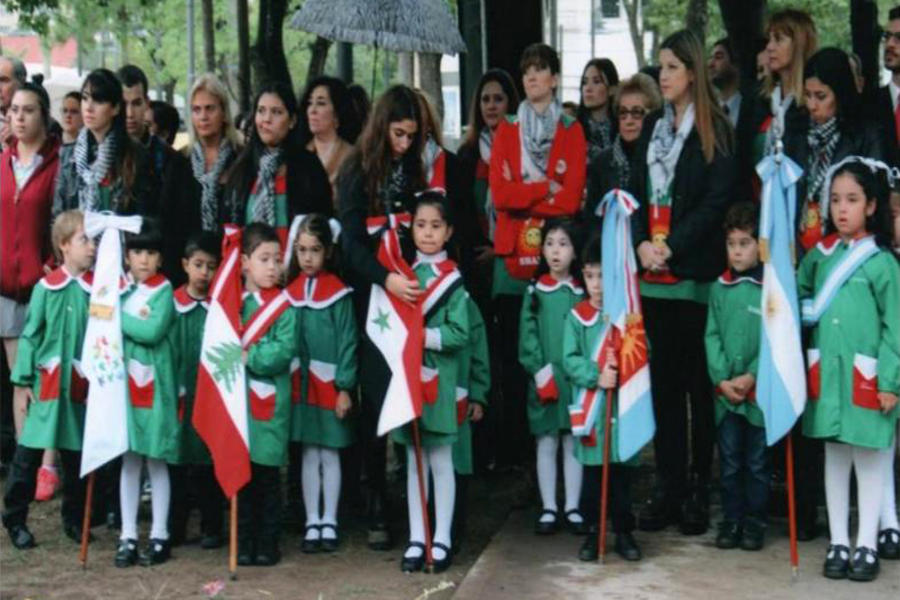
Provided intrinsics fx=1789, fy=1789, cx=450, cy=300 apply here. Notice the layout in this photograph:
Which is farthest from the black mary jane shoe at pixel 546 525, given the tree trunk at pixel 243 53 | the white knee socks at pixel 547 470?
the tree trunk at pixel 243 53

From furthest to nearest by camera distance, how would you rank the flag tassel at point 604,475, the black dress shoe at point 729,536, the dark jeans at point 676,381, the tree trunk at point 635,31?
1. the tree trunk at point 635,31
2. the dark jeans at point 676,381
3. the black dress shoe at point 729,536
4. the flag tassel at point 604,475

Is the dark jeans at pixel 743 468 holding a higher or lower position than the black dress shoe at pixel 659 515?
higher

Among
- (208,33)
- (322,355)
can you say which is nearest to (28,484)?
(322,355)

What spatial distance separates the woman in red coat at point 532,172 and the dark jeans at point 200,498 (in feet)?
6.26

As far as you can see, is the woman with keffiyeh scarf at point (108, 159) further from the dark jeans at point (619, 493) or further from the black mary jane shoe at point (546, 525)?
the dark jeans at point (619, 493)

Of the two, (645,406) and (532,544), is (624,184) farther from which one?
(532,544)

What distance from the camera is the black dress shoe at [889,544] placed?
8.31 meters

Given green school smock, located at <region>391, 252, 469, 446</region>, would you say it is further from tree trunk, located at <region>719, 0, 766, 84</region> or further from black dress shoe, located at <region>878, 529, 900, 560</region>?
tree trunk, located at <region>719, 0, 766, 84</region>

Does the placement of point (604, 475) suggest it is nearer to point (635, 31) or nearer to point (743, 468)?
point (743, 468)

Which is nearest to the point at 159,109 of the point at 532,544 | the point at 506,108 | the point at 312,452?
the point at 506,108

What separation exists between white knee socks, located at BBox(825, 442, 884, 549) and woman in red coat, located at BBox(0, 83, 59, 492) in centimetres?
462

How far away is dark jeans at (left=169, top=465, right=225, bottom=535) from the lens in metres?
9.09

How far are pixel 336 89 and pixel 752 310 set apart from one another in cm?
265

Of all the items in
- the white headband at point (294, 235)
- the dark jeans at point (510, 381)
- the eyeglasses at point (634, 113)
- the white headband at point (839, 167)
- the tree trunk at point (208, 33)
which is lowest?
the dark jeans at point (510, 381)
